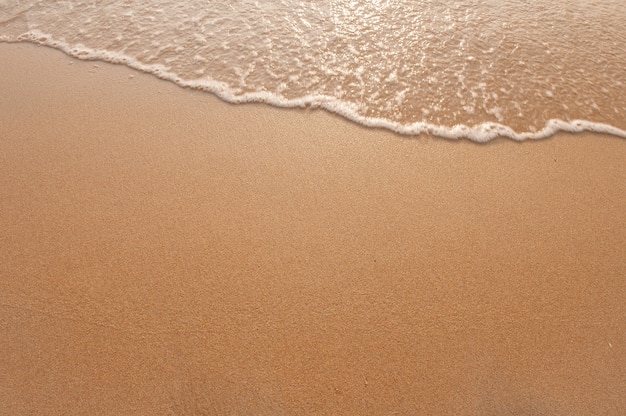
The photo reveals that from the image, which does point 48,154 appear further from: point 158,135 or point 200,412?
point 200,412

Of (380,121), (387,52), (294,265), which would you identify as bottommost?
(294,265)

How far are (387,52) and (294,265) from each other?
2.22m

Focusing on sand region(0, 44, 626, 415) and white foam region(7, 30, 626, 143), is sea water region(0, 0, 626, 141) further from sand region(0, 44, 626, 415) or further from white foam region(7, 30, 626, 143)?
sand region(0, 44, 626, 415)

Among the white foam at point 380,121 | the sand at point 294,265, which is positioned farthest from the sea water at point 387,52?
the sand at point 294,265

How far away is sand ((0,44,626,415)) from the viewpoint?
1.73m

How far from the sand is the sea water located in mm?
286

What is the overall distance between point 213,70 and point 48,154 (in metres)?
1.39

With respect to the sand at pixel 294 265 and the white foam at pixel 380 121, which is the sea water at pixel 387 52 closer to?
the white foam at pixel 380 121

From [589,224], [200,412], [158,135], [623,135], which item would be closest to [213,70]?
[158,135]

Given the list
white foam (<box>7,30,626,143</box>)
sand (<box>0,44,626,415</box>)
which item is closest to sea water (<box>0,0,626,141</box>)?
white foam (<box>7,30,626,143</box>)

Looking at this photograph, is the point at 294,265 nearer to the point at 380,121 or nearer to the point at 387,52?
the point at 380,121

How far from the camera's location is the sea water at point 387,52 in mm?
3016

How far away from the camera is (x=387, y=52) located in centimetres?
343

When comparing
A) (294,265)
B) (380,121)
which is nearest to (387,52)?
(380,121)
